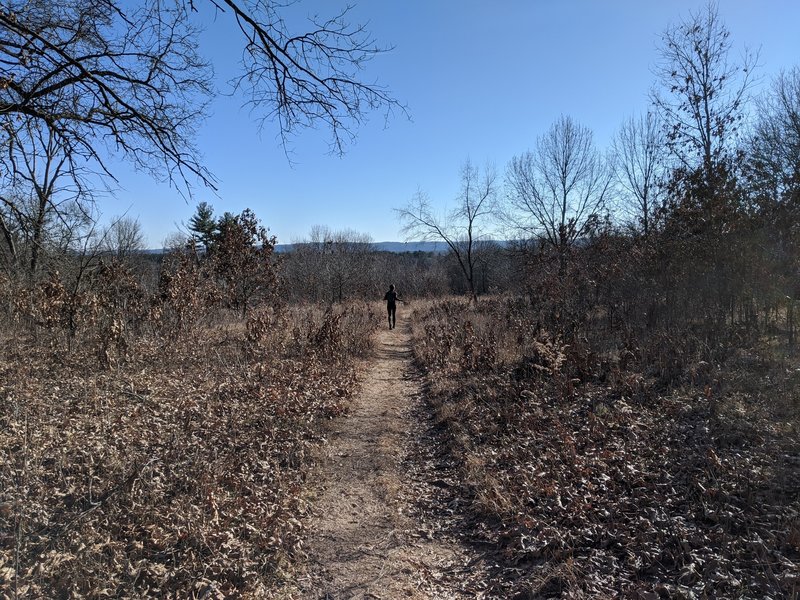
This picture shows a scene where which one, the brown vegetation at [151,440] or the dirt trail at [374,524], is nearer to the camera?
the brown vegetation at [151,440]

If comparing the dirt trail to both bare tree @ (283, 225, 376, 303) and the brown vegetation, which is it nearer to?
the brown vegetation

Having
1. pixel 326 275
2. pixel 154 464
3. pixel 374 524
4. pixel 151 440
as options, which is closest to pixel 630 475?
pixel 374 524

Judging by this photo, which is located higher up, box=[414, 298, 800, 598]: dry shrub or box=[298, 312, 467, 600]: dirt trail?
box=[414, 298, 800, 598]: dry shrub

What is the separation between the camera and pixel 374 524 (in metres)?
4.75

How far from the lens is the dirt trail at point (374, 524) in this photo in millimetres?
3768

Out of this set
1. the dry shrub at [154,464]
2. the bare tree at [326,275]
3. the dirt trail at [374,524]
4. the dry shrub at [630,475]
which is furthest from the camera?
the bare tree at [326,275]

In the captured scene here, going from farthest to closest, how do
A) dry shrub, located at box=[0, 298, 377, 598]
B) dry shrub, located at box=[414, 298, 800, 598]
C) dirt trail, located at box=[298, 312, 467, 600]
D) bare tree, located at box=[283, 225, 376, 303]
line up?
bare tree, located at box=[283, 225, 376, 303]
dirt trail, located at box=[298, 312, 467, 600]
dry shrub, located at box=[414, 298, 800, 598]
dry shrub, located at box=[0, 298, 377, 598]

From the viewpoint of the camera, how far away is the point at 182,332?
1095cm

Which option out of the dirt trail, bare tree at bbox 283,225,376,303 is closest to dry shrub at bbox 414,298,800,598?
the dirt trail

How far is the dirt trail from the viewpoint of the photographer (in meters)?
3.77

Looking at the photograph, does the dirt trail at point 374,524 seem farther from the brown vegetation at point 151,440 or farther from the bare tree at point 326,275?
the bare tree at point 326,275

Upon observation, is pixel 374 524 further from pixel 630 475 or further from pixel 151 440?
pixel 151 440

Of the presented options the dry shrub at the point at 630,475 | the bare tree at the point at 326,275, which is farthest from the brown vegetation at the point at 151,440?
the bare tree at the point at 326,275

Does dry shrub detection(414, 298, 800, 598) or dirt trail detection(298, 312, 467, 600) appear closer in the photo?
dry shrub detection(414, 298, 800, 598)
